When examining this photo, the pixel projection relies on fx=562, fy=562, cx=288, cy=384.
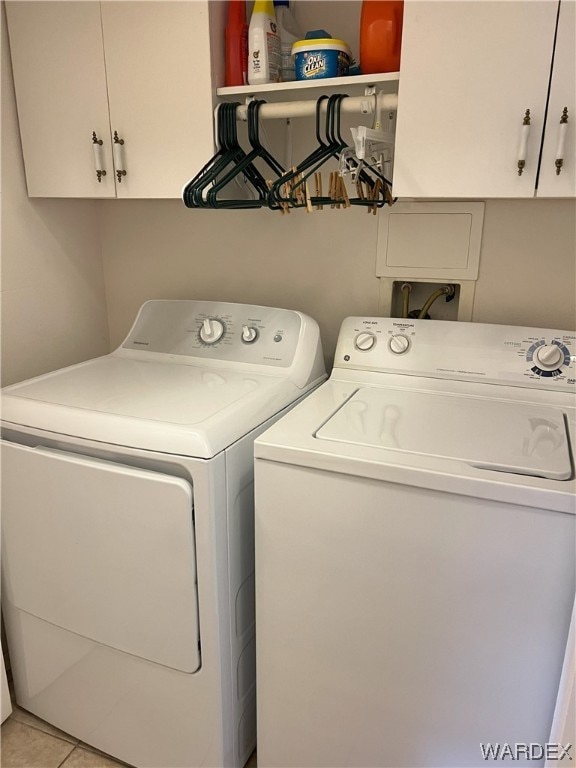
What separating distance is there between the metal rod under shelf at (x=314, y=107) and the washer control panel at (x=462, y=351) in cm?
55

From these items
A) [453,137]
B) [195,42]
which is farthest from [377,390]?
[195,42]

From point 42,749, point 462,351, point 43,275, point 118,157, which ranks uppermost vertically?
point 118,157

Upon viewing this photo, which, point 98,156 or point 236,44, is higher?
point 236,44

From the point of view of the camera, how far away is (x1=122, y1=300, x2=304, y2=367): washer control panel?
5.37 feet

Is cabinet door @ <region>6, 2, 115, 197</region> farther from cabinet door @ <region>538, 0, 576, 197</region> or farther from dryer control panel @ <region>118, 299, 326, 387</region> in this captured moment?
cabinet door @ <region>538, 0, 576, 197</region>

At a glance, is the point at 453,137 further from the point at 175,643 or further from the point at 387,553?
the point at 175,643

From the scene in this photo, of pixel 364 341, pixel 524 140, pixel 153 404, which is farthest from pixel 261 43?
pixel 153 404

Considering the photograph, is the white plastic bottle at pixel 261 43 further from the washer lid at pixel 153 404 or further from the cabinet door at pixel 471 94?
the washer lid at pixel 153 404

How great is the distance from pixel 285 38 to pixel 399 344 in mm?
883

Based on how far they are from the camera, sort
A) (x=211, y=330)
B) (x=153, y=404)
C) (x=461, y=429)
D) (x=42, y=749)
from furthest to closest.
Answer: (x=211, y=330) < (x=42, y=749) < (x=153, y=404) < (x=461, y=429)

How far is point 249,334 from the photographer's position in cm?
167

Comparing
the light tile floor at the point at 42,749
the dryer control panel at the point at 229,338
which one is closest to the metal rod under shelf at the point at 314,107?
the dryer control panel at the point at 229,338

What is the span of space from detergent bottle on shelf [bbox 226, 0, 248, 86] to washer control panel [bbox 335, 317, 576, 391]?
2.35 ft

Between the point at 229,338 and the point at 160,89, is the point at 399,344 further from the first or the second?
the point at 160,89
